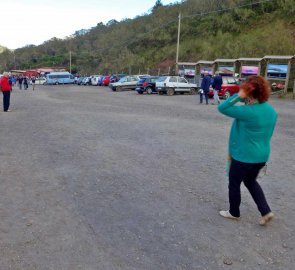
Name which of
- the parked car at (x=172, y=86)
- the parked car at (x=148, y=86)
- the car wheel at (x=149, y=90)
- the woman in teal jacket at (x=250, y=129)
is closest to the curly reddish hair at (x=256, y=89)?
the woman in teal jacket at (x=250, y=129)

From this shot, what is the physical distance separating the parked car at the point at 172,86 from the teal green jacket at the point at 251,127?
911 inches

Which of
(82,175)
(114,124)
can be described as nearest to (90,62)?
(114,124)

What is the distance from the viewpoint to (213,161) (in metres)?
7.05

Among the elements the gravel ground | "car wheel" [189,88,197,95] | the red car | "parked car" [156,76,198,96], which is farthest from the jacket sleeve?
"car wheel" [189,88,197,95]

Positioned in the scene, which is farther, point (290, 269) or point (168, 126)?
point (168, 126)

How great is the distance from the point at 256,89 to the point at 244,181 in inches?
43.4

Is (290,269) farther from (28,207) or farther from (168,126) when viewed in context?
(168,126)

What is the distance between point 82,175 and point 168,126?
226 inches

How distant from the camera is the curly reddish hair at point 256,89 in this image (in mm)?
3799

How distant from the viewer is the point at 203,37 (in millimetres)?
52312

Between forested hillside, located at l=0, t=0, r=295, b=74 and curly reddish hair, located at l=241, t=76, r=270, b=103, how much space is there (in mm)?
28938

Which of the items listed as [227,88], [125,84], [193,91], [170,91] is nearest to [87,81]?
[125,84]

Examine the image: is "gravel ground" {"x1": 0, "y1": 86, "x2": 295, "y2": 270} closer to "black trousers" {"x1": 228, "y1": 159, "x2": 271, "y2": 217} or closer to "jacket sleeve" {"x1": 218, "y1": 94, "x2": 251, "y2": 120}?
"black trousers" {"x1": 228, "y1": 159, "x2": 271, "y2": 217}

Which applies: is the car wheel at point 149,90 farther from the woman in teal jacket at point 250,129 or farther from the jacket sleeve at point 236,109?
the jacket sleeve at point 236,109
